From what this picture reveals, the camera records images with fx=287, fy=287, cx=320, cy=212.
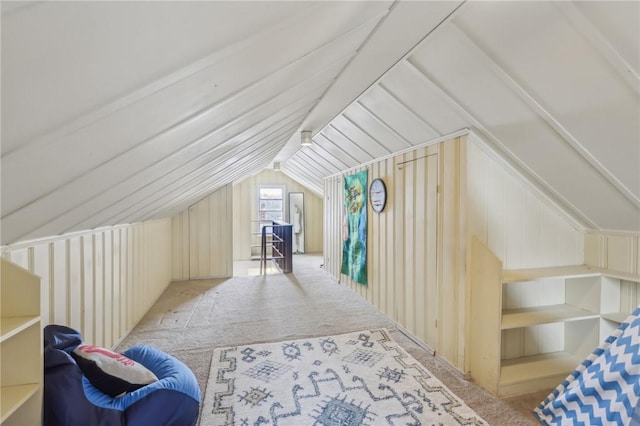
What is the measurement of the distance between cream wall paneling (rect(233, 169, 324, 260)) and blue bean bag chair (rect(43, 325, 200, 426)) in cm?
634

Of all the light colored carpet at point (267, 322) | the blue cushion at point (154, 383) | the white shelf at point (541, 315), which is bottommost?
the light colored carpet at point (267, 322)

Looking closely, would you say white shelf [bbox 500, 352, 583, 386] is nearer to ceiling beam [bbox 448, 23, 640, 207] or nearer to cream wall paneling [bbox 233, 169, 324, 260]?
ceiling beam [bbox 448, 23, 640, 207]

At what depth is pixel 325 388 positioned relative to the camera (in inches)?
85.0

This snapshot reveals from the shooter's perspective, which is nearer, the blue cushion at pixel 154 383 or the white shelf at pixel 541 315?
the blue cushion at pixel 154 383

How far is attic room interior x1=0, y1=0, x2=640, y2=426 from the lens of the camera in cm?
79

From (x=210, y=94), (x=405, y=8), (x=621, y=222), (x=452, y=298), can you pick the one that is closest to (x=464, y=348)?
(x=452, y=298)

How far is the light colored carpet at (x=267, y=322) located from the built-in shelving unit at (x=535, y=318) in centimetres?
17

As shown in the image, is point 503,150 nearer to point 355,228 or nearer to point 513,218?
point 513,218

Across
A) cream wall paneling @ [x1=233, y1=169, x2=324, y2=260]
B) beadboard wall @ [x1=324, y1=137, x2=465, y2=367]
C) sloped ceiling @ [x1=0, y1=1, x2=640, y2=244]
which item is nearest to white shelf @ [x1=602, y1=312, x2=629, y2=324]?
sloped ceiling @ [x1=0, y1=1, x2=640, y2=244]

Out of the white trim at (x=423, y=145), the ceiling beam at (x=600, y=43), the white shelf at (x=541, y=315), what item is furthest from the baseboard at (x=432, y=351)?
the ceiling beam at (x=600, y=43)

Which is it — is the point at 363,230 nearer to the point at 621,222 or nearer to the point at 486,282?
the point at 486,282

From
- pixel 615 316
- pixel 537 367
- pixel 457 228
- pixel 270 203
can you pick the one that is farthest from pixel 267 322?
pixel 270 203

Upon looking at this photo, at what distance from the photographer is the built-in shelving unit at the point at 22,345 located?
1.25m

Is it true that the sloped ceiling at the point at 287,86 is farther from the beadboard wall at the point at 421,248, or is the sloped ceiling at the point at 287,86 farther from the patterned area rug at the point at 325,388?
the patterned area rug at the point at 325,388
